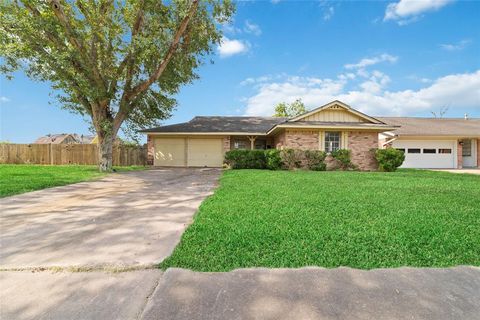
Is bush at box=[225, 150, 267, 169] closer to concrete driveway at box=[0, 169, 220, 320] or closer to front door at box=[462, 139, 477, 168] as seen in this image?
concrete driveway at box=[0, 169, 220, 320]

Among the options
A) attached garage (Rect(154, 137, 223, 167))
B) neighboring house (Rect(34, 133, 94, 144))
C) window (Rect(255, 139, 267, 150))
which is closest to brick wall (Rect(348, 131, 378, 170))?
window (Rect(255, 139, 267, 150))

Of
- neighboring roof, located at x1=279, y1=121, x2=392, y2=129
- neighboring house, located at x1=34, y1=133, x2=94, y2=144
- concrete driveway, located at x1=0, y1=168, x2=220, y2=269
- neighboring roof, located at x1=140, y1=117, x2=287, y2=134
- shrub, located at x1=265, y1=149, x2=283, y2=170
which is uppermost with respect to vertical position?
neighboring house, located at x1=34, y1=133, x2=94, y2=144

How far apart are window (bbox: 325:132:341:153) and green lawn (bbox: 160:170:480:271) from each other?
9.69 metres

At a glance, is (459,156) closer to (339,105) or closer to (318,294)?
(339,105)

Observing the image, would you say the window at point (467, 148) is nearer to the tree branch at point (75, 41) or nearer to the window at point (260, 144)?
the window at point (260, 144)

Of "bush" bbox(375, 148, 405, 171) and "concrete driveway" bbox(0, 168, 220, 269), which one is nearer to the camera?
"concrete driveway" bbox(0, 168, 220, 269)

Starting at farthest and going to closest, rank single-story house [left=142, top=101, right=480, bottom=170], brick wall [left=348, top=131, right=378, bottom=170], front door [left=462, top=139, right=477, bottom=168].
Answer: front door [left=462, top=139, right=477, bottom=168], brick wall [left=348, top=131, right=378, bottom=170], single-story house [left=142, top=101, right=480, bottom=170]

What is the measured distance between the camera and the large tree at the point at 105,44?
10.9 m

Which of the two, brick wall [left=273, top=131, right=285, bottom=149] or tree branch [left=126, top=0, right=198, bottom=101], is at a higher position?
tree branch [left=126, top=0, right=198, bottom=101]

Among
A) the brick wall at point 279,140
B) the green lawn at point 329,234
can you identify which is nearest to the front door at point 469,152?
the brick wall at point 279,140

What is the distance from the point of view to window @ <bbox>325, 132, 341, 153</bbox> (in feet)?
49.4

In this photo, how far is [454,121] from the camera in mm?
23266

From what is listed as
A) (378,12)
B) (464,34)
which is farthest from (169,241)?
(464,34)

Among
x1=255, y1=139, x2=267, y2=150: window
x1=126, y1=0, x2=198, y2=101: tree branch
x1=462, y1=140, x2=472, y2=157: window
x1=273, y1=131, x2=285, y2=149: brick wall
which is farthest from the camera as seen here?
x1=462, y1=140, x2=472, y2=157: window
